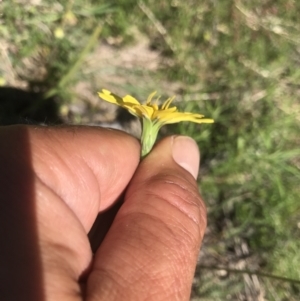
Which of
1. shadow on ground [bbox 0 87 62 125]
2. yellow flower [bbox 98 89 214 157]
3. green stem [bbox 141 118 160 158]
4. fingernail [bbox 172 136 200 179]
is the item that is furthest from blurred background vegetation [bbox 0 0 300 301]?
yellow flower [bbox 98 89 214 157]

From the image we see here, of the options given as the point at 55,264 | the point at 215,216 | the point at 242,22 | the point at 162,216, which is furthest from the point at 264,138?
the point at 55,264

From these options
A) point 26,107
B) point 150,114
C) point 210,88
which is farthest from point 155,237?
point 210,88

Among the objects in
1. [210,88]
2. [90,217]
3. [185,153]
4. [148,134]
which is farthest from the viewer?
[210,88]

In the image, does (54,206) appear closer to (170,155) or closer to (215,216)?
(170,155)

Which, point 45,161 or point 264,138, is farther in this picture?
point 264,138

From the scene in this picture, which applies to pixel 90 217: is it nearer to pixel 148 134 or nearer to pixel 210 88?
pixel 148 134

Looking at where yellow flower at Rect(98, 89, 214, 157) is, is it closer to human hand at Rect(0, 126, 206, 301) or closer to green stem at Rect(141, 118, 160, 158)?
green stem at Rect(141, 118, 160, 158)
